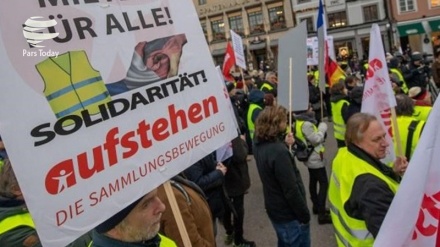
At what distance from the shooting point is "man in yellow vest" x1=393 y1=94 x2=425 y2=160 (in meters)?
3.81

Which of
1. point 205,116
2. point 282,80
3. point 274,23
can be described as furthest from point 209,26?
point 205,116

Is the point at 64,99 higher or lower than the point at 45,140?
higher

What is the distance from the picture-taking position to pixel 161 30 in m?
1.93

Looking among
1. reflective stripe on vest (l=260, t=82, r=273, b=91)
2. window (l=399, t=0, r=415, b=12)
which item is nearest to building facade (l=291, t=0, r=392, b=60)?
window (l=399, t=0, r=415, b=12)

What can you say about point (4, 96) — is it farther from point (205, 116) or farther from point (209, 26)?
point (209, 26)

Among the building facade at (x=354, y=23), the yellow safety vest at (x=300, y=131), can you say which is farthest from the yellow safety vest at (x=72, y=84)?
the building facade at (x=354, y=23)

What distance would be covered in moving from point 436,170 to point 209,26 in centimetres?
4170

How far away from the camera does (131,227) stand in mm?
1852

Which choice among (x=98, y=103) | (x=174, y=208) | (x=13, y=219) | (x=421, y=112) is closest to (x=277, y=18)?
(x=421, y=112)

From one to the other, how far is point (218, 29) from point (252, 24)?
Answer: 3.71 m

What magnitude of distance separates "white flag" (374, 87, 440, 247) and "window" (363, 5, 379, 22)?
1371 inches

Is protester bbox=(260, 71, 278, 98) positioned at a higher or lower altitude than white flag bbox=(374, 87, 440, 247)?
lower

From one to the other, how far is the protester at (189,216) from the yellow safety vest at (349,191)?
2.82ft

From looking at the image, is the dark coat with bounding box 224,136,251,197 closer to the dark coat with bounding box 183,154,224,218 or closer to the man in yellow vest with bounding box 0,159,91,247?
the dark coat with bounding box 183,154,224,218
